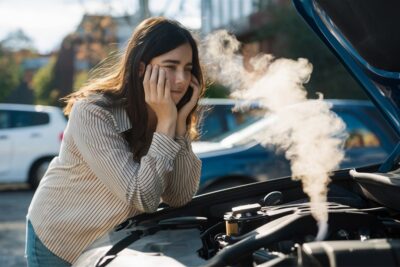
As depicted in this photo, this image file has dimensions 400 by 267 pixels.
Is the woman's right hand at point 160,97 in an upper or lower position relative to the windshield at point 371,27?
lower

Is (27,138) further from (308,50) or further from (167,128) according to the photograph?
(308,50)

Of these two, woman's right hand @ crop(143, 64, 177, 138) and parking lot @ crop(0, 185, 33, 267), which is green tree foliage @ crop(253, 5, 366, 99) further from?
woman's right hand @ crop(143, 64, 177, 138)

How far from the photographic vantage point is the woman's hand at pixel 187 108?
307cm

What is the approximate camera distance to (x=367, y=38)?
9.09 ft

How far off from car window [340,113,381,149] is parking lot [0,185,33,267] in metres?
3.68

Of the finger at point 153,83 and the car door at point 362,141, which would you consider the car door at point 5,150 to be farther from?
the finger at point 153,83

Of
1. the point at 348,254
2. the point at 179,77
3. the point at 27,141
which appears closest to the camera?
the point at 348,254

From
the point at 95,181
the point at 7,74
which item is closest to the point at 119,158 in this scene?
the point at 95,181

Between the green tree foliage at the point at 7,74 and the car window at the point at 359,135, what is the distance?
30.5 meters

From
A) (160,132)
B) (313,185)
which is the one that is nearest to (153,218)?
(160,132)

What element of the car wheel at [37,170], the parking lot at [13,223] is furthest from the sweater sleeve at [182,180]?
the car wheel at [37,170]

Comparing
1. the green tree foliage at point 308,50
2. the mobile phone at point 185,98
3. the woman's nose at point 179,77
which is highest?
the woman's nose at point 179,77

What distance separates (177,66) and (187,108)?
0.21 meters

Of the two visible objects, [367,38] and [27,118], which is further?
[27,118]
